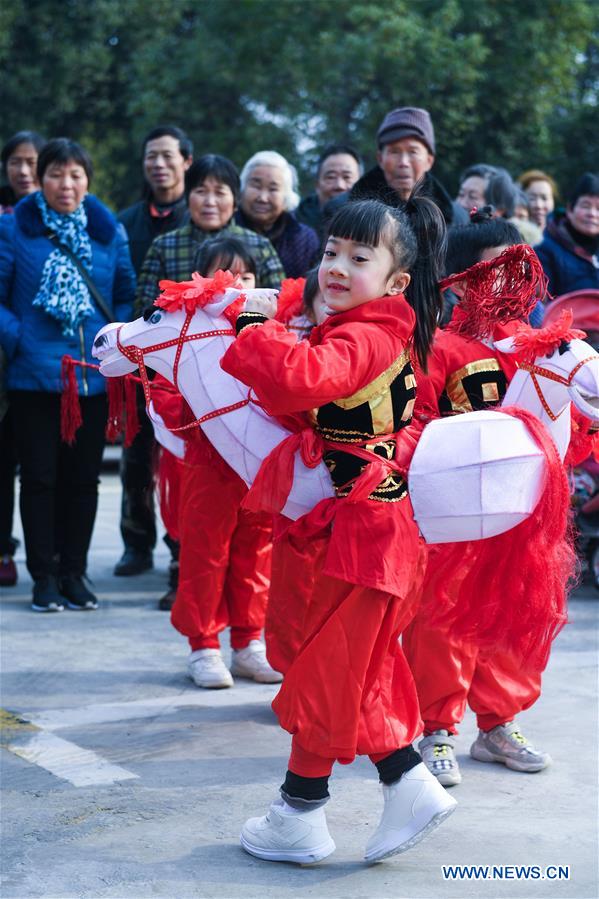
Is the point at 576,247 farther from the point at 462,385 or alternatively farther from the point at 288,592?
the point at 288,592

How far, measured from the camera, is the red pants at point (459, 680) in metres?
3.56

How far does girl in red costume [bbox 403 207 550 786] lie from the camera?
355 centimetres

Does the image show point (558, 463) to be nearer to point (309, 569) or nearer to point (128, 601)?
point (309, 569)

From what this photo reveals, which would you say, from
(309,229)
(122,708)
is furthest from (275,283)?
(122,708)

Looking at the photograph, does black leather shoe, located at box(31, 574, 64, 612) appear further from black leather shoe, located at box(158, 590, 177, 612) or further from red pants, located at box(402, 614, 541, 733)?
red pants, located at box(402, 614, 541, 733)

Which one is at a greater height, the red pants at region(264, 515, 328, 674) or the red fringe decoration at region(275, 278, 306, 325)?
the red fringe decoration at region(275, 278, 306, 325)

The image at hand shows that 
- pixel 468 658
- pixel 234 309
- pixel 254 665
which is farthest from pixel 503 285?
pixel 254 665

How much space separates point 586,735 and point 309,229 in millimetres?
3084

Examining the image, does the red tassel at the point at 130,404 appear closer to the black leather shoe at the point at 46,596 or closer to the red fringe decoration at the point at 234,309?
the red fringe decoration at the point at 234,309

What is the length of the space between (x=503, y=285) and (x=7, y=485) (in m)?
3.76

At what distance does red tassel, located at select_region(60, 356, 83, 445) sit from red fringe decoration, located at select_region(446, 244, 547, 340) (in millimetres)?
1403

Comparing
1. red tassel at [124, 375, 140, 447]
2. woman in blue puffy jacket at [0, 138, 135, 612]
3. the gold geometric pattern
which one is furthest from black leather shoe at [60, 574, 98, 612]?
the gold geometric pattern

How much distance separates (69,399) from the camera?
13.6ft

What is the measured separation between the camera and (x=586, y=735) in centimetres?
396
